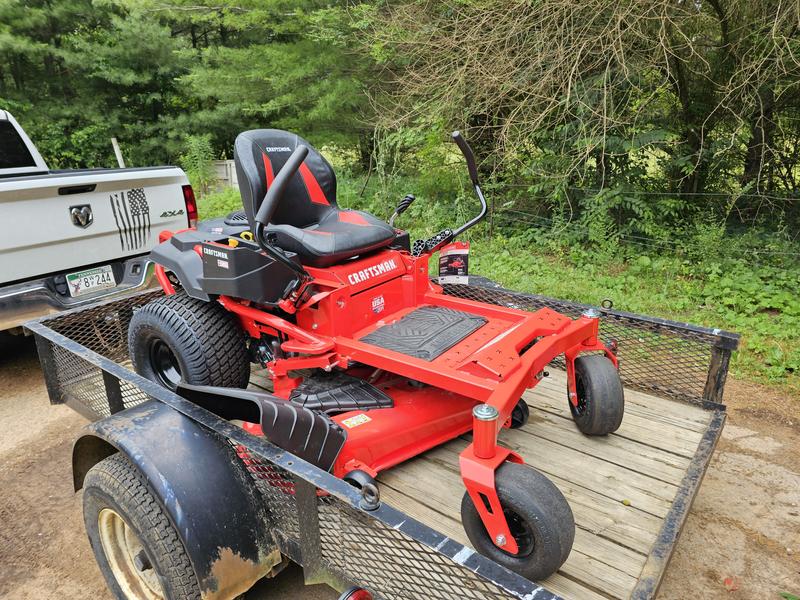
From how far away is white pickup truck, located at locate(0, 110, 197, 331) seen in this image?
3346 millimetres

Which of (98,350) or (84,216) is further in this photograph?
(84,216)

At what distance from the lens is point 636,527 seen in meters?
1.97

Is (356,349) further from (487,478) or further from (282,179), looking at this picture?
(487,478)

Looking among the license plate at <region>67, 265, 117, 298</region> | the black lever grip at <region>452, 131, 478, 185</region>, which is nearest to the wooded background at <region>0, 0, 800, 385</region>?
the black lever grip at <region>452, 131, 478, 185</region>

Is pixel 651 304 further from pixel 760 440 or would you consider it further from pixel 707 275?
pixel 760 440

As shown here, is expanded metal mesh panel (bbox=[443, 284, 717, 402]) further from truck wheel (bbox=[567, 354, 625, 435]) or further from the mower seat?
the mower seat

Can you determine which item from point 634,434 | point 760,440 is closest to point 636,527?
point 634,434

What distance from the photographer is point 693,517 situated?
262 centimetres

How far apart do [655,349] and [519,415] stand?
73cm

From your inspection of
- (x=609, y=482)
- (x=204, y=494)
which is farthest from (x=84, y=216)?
(x=609, y=482)

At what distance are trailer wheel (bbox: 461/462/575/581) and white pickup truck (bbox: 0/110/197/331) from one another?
3.06m

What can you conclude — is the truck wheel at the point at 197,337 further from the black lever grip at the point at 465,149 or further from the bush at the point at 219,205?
the bush at the point at 219,205

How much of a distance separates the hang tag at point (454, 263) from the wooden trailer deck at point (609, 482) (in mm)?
793

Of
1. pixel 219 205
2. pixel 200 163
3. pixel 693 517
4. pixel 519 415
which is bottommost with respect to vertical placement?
pixel 693 517
